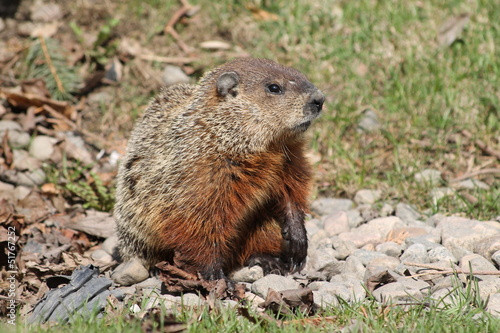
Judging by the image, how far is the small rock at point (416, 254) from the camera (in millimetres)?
4719

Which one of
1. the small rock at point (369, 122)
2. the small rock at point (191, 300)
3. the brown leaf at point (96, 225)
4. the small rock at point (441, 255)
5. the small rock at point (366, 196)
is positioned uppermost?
the small rock at point (369, 122)

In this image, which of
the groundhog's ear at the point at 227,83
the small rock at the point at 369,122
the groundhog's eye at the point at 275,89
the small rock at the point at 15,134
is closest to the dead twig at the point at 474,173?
the small rock at the point at 369,122

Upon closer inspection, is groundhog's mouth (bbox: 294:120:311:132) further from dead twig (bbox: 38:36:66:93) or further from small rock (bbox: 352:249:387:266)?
dead twig (bbox: 38:36:66:93)

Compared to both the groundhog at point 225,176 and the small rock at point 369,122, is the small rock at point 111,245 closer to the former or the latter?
the groundhog at point 225,176

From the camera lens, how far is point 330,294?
4.17 m

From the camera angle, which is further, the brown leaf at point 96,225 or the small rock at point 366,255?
the brown leaf at point 96,225

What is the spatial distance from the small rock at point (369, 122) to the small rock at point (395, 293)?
10.3ft

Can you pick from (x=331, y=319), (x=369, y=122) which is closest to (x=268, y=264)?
(x=331, y=319)

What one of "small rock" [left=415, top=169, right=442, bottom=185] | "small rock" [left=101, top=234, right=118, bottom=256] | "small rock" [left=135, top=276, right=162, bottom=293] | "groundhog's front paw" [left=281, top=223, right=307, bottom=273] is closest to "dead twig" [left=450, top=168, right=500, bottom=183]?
"small rock" [left=415, top=169, right=442, bottom=185]

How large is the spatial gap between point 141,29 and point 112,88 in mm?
1082

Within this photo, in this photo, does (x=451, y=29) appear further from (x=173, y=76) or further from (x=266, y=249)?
(x=266, y=249)

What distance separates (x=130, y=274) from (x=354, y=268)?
1.73 m

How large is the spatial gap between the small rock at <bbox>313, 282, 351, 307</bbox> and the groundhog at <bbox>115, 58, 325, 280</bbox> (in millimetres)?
692

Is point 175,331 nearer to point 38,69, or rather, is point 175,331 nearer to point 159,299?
point 159,299
